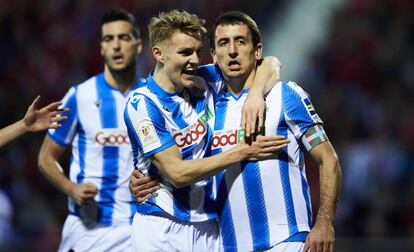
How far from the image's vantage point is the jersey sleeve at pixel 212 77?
5.96 meters

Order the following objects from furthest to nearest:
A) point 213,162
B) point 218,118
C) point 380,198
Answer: point 380,198 < point 218,118 < point 213,162

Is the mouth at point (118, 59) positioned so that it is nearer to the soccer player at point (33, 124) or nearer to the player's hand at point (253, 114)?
the soccer player at point (33, 124)

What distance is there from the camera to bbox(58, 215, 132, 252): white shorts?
6.82 metres

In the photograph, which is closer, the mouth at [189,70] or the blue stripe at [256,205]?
the blue stripe at [256,205]

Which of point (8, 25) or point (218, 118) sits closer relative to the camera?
point (218, 118)

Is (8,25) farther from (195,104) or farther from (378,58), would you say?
(195,104)

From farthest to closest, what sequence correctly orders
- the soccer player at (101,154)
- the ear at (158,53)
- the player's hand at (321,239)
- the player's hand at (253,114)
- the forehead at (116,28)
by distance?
the forehead at (116,28) < the soccer player at (101,154) < the ear at (158,53) < the player's hand at (253,114) < the player's hand at (321,239)

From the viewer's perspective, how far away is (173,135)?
18.7ft

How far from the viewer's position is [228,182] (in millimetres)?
5688

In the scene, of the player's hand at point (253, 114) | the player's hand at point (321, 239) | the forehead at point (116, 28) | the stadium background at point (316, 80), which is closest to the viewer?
the player's hand at point (321, 239)

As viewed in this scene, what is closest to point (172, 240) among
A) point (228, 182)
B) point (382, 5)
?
point (228, 182)

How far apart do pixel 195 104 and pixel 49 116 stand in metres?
0.99

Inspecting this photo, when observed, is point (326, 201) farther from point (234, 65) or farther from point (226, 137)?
point (234, 65)

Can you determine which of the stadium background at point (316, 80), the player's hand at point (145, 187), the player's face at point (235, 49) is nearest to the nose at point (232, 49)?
the player's face at point (235, 49)
